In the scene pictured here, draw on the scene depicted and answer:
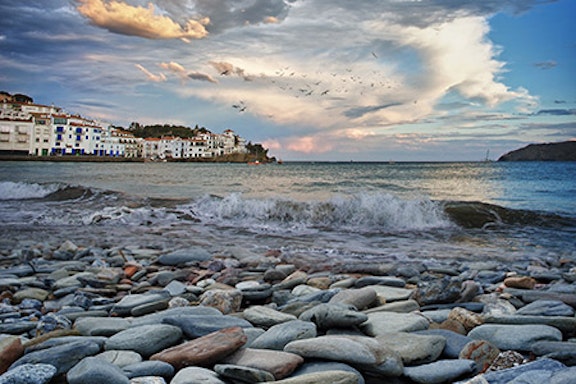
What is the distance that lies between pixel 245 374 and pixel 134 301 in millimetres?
1471

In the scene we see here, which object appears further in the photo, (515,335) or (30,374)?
(515,335)

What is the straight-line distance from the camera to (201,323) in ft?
6.68

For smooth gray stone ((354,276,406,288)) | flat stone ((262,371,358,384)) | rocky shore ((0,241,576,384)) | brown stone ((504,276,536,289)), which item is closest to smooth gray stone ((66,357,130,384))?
rocky shore ((0,241,576,384))

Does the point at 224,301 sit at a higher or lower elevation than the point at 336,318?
lower

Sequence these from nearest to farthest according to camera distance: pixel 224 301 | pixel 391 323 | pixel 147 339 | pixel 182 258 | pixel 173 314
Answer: pixel 147 339, pixel 391 323, pixel 173 314, pixel 224 301, pixel 182 258

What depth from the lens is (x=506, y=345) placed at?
1.91 m

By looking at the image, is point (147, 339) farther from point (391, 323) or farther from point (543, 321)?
point (543, 321)

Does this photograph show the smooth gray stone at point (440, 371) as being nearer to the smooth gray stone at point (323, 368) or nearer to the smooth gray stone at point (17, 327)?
the smooth gray stone at point (323, 368)

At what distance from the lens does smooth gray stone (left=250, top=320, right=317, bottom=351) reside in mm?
1851

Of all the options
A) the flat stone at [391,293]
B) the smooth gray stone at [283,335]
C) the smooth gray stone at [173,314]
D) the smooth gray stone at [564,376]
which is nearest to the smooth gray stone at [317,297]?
the flat stone at [391,293]

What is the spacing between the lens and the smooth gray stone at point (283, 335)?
1.85 meters

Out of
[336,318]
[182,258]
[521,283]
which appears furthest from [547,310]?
[182,258]

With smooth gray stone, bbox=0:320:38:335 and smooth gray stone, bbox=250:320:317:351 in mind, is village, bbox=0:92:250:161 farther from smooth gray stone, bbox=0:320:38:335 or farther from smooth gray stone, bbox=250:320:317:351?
smooth gray stone, bbox=250:320:317:351

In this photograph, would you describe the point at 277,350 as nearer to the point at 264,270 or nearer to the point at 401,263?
the point at 264,270
